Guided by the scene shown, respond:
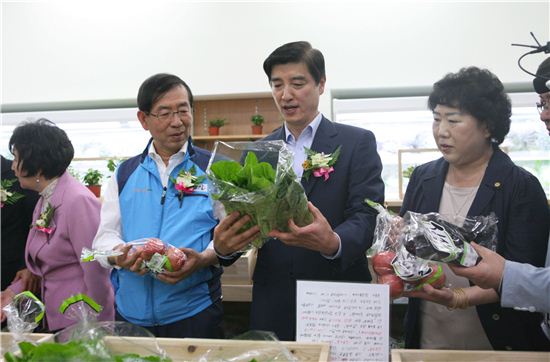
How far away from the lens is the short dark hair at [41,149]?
1997 millimetres

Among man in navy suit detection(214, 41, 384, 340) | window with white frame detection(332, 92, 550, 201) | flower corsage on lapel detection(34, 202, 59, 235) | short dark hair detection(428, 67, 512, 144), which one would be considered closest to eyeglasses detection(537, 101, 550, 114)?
short dark hair detection(428, 67, 512, 144)

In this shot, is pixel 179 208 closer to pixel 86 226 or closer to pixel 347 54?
pixel 86 226

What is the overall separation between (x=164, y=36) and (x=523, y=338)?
481 centimetres

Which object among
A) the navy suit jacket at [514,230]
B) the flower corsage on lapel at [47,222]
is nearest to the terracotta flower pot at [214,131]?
the flower corsage on lapel at [47,222]

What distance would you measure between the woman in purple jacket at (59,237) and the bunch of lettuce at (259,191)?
3.22 ft

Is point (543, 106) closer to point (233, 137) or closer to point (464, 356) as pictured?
point (464, 356)

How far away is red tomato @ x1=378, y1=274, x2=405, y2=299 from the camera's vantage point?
1.04 metres

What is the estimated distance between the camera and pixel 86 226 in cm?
179

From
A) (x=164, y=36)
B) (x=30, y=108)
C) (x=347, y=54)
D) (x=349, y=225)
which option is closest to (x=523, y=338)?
(x=349, y=225)

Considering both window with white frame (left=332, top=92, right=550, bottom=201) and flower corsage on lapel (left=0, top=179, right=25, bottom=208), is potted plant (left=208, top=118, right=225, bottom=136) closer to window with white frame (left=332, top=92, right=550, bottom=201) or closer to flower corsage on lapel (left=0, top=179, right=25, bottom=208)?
window with white frame (left=332, top=92, right=550, bottom=201)

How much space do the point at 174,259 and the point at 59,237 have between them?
2.30ft

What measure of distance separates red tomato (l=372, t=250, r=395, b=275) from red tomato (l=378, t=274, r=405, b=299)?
0.01m

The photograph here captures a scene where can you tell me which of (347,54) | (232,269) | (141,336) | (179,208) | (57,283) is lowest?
(232,269)

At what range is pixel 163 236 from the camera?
60.7 inches
